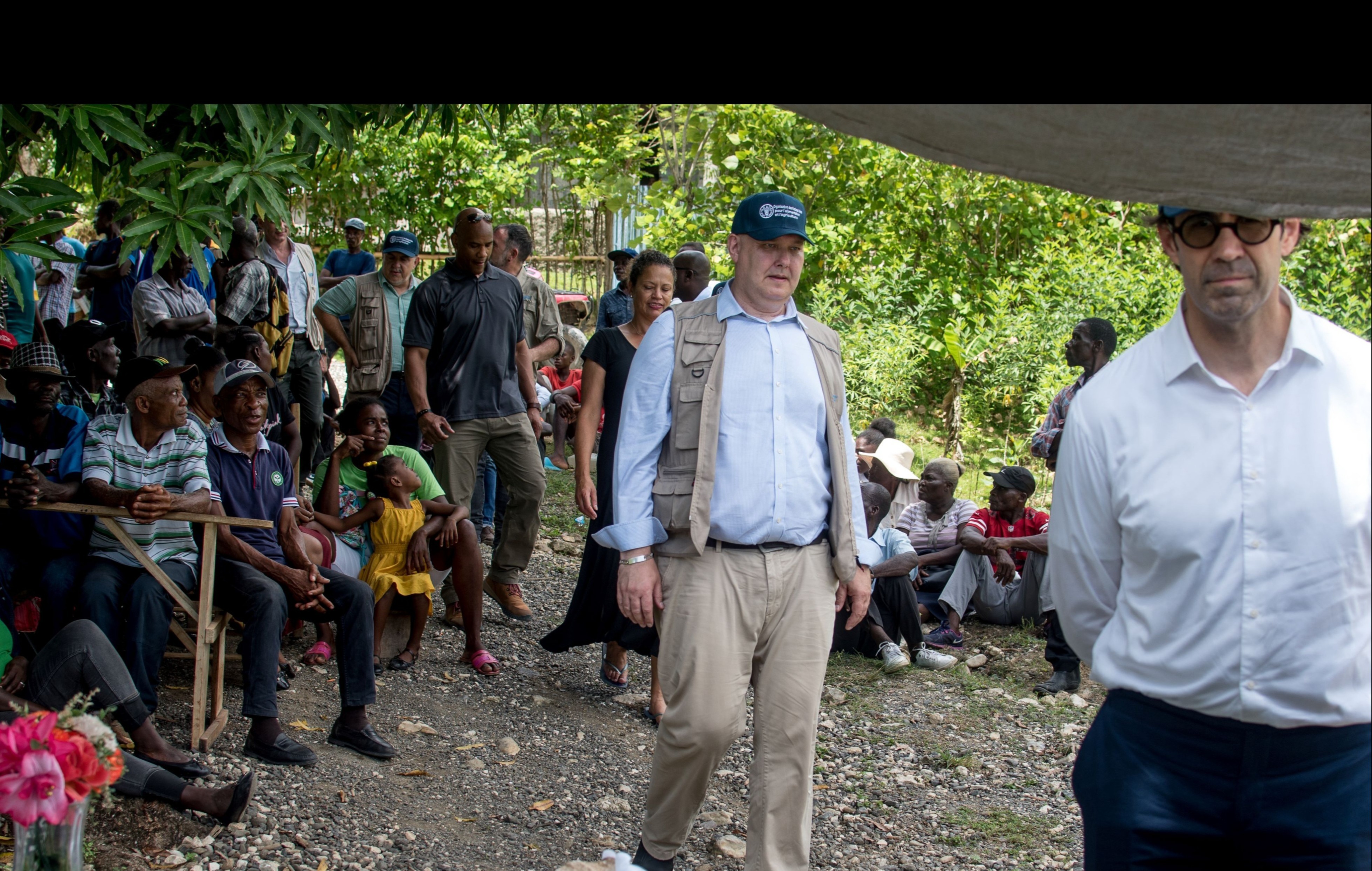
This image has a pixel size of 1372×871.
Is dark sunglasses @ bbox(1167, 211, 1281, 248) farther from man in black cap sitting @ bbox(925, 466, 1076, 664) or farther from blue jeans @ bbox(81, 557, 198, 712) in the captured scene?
man in black cap sitting @ bbox(925, 466, 1076, 664)

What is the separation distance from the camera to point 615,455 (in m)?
3.57

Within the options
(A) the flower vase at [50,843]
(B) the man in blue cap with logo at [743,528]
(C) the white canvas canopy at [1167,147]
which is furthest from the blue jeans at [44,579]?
(C) the white canvas canopy at [1167,147]

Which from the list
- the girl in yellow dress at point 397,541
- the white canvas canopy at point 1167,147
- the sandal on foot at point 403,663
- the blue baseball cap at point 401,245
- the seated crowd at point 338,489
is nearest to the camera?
the white canvas canopy at point 1167,147

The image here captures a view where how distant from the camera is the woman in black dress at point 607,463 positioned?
201 inches

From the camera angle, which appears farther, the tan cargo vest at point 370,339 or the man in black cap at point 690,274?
the tan cargo vest at point 370,339

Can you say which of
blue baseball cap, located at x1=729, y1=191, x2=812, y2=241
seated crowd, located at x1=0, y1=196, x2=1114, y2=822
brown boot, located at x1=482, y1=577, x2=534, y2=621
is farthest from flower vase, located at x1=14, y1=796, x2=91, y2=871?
brown boot, located at x1=482, y1=577, x2=534, y2=621

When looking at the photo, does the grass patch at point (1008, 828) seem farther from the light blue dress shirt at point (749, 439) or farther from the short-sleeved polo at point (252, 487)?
the short-sleeved polo at point (252, 487)

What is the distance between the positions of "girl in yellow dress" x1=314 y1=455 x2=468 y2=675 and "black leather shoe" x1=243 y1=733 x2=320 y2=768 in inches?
39.0

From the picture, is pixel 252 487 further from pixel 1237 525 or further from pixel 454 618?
pixel 1237 525

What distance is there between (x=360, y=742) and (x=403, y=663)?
3.17ft

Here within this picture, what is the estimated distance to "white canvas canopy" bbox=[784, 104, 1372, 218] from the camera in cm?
150

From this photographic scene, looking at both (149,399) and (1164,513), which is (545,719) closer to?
(149,399)

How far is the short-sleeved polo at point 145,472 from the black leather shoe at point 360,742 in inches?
34.4
